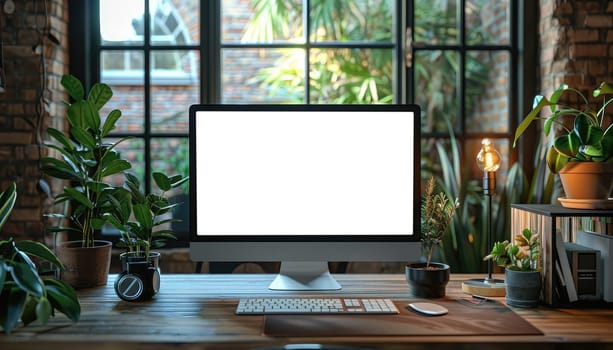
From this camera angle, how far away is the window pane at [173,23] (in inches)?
124

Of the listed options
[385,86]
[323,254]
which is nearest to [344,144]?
[323,254]

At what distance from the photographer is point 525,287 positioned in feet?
5.41

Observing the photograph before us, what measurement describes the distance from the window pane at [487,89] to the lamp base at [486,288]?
57.6 inches

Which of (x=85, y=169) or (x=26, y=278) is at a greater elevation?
(x=85, y=169)

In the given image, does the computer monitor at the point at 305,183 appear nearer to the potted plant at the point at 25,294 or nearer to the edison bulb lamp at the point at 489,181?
the edison bulb lamp at the point at 489,181

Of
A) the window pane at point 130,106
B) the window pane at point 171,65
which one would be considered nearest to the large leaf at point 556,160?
the window pane at point 171,65

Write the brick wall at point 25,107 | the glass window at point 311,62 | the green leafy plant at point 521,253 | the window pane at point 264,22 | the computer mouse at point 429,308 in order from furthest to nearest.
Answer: the window pane at point 264,22 < the glass window at point 311,62 < the brick wall at point 25,107 < the green leafy plant at point 521,253 < the computer mouse at point 429,308

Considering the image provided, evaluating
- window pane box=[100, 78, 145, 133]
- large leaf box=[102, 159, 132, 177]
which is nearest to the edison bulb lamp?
large leaf box=[102, 159, 132, 177]

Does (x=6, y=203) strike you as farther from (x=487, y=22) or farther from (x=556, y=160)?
(x=487, y=22)

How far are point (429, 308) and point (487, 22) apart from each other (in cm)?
202

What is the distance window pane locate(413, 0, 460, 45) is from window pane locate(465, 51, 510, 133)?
0.57ft

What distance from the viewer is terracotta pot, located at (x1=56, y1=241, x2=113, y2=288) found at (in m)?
1.88

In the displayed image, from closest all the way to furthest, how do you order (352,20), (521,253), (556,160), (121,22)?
1. (521,253)
2. (556,160)
3. (121,22)
4. (352,20)

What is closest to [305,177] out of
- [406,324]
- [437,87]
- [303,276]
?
[303,276]
